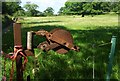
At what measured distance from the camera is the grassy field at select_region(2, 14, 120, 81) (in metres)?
4.41

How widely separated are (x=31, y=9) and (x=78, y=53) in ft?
4.56

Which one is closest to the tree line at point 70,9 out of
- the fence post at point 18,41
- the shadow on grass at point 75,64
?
the shadow on grass at point 75,64

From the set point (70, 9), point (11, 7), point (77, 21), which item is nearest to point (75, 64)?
point (77, 21)

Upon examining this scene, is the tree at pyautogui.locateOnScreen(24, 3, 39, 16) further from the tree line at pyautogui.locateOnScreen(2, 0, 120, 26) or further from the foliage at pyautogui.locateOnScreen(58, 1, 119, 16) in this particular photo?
the foliage at pyautogui.locateOnScreen(58, 1, 119, 16)

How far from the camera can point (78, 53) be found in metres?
5.34

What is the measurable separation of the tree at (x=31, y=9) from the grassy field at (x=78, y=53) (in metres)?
0.12

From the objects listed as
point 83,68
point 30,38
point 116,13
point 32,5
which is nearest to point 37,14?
point 32,5

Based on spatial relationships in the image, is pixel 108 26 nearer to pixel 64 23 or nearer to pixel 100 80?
pixel 64 23

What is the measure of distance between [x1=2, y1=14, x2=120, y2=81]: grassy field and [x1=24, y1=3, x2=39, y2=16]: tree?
12 cm

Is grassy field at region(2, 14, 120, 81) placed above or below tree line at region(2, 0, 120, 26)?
below

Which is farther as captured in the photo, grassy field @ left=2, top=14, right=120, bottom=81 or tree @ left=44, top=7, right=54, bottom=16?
tree @ left=44, top=7, right=54, bottom=16

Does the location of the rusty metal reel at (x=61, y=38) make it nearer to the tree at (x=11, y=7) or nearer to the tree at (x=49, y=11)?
the tree at (x=49, y=11)

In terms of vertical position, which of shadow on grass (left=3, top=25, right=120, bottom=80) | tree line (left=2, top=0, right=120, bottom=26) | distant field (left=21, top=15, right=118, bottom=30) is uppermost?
tree line (left=2, top=0, right=120, bottom=26)

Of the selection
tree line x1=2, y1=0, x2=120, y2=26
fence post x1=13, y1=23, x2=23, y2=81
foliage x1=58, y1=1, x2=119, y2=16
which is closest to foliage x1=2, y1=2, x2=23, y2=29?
tree line x1=2, y1=0, x2=120, y2=26
